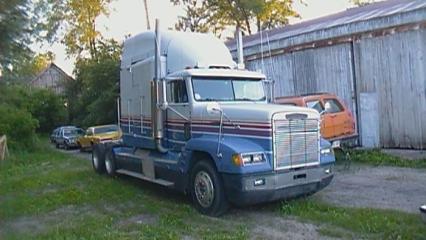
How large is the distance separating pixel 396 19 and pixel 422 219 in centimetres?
906

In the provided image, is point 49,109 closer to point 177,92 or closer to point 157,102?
point 157,102

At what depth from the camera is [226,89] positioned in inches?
376

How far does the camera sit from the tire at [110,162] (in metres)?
13.1

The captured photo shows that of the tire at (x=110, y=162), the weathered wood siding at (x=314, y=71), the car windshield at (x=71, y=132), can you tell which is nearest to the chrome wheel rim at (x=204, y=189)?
the tire at (x=110, y=162)

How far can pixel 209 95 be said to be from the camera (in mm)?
9352

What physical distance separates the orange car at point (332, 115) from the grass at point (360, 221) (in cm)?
480

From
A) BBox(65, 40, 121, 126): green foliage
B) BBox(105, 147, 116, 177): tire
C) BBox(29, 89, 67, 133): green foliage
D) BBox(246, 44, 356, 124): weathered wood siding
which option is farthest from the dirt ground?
BBox(29, 89, 67, 133): green foliage

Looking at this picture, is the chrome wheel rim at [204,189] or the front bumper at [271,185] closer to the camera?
the front bumper at [271,185]

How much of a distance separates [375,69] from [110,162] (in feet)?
28.6

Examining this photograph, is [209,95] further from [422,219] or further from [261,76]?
[422,219]

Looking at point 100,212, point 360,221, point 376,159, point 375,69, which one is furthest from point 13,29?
point 375,69

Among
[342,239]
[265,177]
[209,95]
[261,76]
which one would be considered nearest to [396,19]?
[261,76]

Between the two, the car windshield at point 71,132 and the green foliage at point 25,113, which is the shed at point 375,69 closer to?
the green foliage at point 25,113

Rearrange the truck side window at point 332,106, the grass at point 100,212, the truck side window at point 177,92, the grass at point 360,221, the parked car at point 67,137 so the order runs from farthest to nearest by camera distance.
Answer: the parked car at point 67,137
the truck side window at point 332,106
the truck side window at point 177,92
the grass at point 100,212
the grass at point 360,221
